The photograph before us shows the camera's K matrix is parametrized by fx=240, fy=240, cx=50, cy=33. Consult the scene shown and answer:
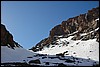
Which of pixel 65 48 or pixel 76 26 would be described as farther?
pixel 76 26

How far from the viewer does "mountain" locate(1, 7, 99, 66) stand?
220ft

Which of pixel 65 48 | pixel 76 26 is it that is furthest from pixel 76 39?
pixel 76 26

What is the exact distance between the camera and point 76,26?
5728 inches

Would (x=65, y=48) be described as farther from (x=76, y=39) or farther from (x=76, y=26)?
(x=76, y=26)

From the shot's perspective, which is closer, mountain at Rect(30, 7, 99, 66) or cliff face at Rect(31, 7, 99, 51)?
mountain at Rect(30, 7, 99, 66)

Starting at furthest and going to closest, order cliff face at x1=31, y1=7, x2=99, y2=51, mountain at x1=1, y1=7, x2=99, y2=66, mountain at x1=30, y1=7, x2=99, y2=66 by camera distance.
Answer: cliff face at x1=31, y1=7, x2=99, y2=51 → mountain at x1=30, y1=7, x2=99, y2=66 → mountain at x1=1, y1=7, x2=99, y2=66

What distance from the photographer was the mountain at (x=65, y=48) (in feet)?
220

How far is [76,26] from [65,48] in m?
45.1

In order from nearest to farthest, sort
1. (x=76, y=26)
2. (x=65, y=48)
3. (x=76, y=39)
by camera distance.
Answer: (x=65, y=48) < (x=76, y=39) < (x=76, y=26)

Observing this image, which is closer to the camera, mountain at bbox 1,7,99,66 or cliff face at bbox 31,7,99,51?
mountain at bbox 1,7,99,66

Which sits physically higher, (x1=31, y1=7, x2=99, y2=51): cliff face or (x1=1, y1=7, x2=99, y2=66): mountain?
(x1=31, y1=7, x2=99, y2=51): cliff face

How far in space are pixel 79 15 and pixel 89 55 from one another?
70214mm

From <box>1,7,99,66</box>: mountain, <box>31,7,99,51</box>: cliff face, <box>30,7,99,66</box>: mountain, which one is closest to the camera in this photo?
<box>1,7,99,66</box>: mountain

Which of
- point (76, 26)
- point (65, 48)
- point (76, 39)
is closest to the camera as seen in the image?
point (65, 48)
